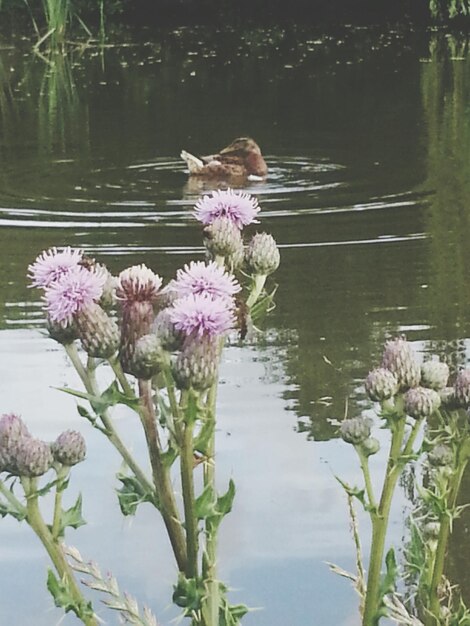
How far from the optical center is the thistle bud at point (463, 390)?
84.7 inches

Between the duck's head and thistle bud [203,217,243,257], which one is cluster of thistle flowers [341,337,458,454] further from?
the duck's head

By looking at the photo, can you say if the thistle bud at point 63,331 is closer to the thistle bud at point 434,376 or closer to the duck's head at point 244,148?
the thistle bud at point 434,376

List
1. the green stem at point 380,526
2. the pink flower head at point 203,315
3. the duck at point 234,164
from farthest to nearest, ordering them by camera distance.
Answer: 1. the duck at point 234,164
2. the green stem at point 380,526
3. the pink flower head at point 203,315

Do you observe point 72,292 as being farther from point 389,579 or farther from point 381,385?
point 389,579

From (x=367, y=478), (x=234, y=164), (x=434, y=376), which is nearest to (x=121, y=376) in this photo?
(x=367, y=478)

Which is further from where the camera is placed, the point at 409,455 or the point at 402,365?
the point at 402,365

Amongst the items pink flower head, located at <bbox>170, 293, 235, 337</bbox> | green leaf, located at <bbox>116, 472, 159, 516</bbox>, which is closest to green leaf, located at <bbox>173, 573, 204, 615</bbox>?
green leaf, located at <bbox>116, 472, 159, 516</bbox>

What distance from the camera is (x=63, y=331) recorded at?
6.51ft

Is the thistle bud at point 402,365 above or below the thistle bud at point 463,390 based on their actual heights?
above

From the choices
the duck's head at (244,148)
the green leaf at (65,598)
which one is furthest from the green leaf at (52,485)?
the duck's head at (244,148)

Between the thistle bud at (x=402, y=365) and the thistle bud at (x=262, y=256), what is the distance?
0.71 ft

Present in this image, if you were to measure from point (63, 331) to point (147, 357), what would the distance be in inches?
6.3

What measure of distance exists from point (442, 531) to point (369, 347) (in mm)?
2627

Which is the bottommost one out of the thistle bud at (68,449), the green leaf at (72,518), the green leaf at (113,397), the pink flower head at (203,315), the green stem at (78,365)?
the green leaf at (72,518)
